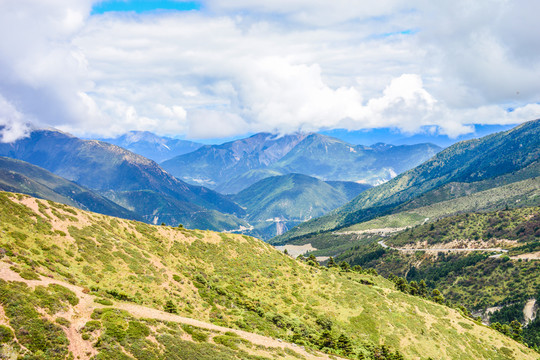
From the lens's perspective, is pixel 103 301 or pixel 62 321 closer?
pixel 62 321

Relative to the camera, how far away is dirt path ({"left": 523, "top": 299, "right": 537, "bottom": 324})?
179788mm

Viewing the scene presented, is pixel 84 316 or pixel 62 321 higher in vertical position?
pixel 84 316

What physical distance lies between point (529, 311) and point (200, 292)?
197 metres

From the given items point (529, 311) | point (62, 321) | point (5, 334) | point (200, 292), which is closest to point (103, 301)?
point (62, 321)

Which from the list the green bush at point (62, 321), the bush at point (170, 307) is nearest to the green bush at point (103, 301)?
the green bush at point (62, 321)

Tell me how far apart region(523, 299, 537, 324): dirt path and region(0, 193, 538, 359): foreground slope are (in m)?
A: 106

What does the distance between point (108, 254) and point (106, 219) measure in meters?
17.8

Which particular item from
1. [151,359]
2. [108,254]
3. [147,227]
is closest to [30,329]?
[151,359]

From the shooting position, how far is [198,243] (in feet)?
306

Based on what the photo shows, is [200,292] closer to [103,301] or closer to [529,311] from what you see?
[103,301]

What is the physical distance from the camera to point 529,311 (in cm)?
18375

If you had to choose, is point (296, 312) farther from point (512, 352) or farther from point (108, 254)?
point (512, 352)

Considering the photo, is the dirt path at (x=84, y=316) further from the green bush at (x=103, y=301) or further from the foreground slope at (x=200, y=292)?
the foreground slope at (x=200, y=292)

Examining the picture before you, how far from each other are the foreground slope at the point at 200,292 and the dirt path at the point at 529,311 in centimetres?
10575
